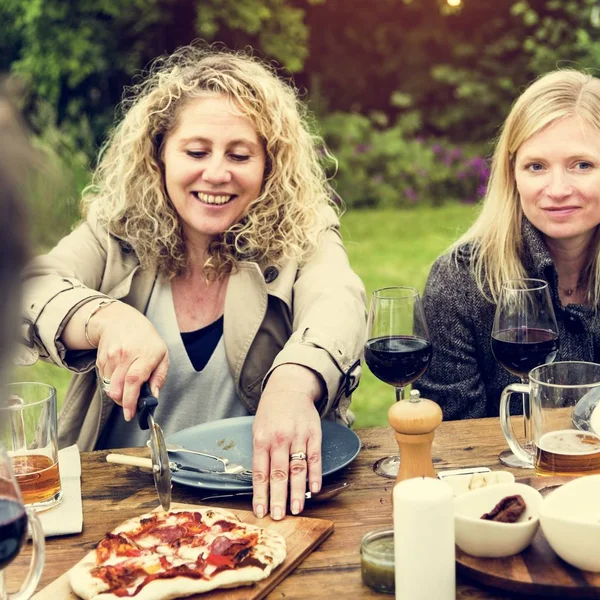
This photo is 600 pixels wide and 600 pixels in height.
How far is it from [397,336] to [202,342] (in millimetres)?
908

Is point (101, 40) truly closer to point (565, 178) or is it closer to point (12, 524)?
point (565, 178)

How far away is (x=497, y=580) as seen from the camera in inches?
54.2

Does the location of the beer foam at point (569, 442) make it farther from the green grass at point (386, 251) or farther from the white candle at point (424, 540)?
the green grass at point (386, 251)

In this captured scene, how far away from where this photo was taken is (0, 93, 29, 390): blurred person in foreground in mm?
639

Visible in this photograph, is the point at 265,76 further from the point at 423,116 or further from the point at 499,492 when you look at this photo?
the point at 423,116

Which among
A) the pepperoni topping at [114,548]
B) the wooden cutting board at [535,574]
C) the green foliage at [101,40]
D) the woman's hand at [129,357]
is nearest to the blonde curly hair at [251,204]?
the woman's hand at [129,357]

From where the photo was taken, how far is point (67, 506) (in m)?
1.75

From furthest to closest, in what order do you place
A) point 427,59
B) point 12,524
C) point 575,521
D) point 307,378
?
1. point 427,59
2. point 307,378
3. point 575,521
4. point 12,524

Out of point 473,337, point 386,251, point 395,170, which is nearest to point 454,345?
point 473,337

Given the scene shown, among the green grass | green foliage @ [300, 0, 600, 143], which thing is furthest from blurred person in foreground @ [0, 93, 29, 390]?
green foliage @ [300, 0, 600, 143]

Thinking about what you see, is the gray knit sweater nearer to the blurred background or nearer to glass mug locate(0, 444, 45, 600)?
glass mug locate(0, 444, 45, 600)

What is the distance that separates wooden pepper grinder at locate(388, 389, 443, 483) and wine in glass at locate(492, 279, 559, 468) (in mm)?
345

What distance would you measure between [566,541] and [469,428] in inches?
28.2

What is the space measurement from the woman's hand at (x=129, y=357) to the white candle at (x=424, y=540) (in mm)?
732
